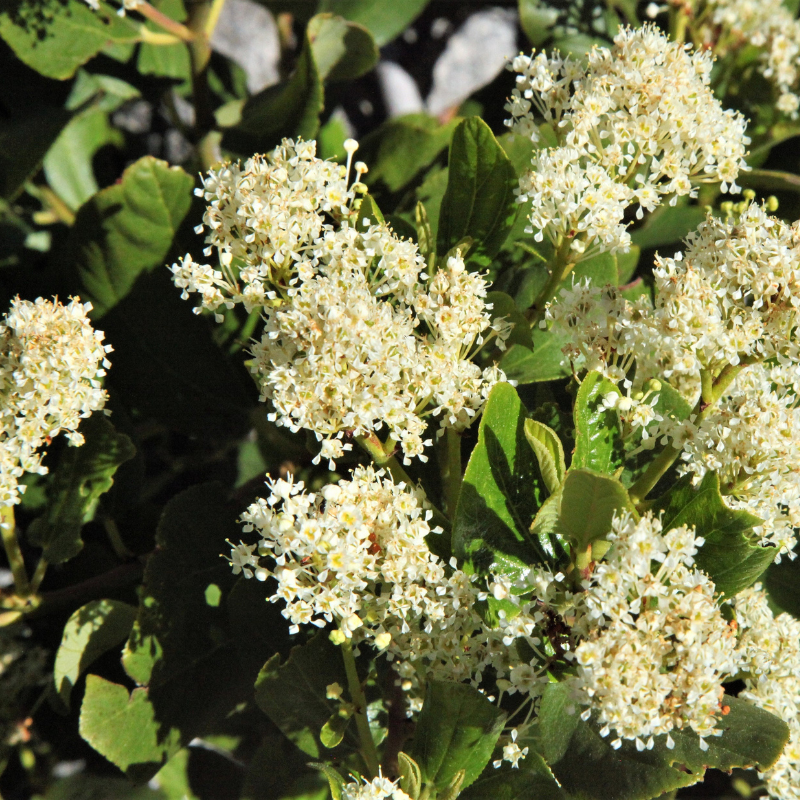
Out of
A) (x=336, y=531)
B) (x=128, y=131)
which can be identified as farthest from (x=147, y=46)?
(x=336, y=531)

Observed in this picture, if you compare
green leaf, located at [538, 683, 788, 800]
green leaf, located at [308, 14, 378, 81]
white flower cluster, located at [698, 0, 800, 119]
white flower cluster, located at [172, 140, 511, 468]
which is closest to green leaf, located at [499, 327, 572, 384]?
white flower cluster, located at [172, 140, 511, 468]

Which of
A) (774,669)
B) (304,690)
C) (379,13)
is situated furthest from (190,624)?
(379,13)

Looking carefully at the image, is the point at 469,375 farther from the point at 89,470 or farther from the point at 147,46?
the point at 147,46

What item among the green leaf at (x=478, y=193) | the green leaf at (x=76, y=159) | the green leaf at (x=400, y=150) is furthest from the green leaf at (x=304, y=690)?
the green leaf at (x=76, y=159)

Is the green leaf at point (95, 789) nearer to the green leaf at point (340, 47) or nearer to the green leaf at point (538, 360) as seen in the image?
the green leaf at point (538, 360)

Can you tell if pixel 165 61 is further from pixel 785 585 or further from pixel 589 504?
pixel 785 585

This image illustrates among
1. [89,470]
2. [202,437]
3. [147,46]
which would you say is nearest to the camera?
[89,470]
